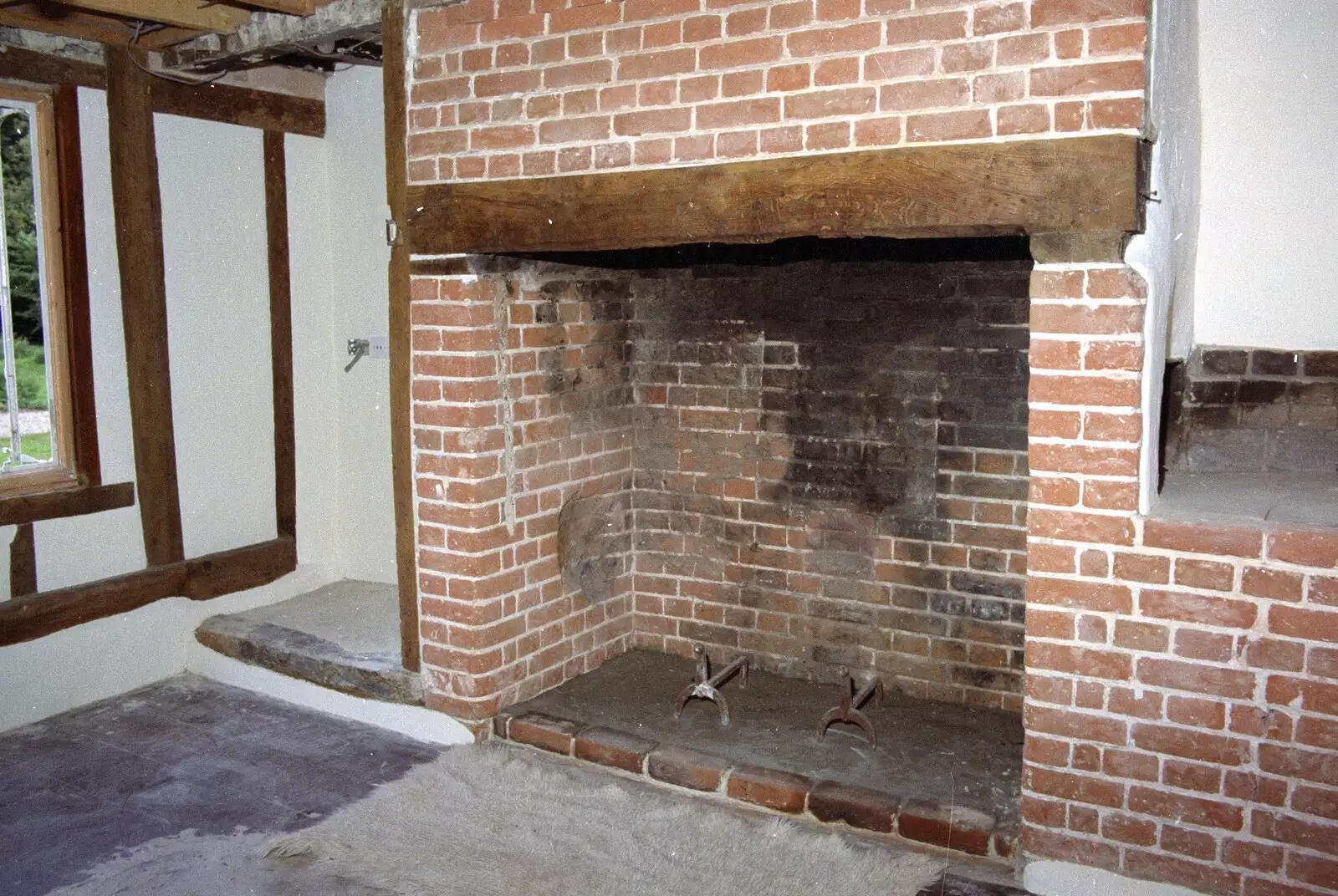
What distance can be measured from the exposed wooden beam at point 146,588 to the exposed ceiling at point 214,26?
83.1 inches

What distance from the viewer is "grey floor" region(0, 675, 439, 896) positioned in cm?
328

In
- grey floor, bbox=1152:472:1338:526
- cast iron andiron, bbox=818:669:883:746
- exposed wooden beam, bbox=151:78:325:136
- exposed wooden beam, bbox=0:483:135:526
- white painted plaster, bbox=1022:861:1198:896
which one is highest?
exposed wooden beam, bbox=151:78:325:136

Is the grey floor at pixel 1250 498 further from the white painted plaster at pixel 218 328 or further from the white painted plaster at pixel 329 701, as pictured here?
the white painted plaster at pixel 218 328

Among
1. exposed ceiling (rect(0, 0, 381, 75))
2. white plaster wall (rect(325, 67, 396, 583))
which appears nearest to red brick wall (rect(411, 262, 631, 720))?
exposed ceiling (rect(0, 0, 381, 75))

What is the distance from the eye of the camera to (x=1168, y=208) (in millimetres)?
3002

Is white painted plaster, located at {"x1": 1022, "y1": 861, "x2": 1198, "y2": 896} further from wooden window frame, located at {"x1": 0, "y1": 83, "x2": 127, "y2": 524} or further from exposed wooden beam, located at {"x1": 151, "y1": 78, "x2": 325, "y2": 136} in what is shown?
exposed wooden beam, located at {"x1": 151, "y1": 78, "x2": 325, "y2": 136}

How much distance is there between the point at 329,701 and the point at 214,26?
2.63m

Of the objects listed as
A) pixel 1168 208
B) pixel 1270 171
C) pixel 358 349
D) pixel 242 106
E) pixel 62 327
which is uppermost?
pixel 242 106

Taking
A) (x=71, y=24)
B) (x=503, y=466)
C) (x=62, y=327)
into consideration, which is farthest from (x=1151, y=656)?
(x=71, y=24)

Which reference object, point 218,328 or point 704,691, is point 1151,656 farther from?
point 218,328

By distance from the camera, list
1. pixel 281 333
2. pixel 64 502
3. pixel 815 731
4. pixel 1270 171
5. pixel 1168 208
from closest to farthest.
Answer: pixel 1168 208
pixel 1270 171
pixel 815 731
pixel 64 502
pixel 281 333

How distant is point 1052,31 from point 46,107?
147 inches

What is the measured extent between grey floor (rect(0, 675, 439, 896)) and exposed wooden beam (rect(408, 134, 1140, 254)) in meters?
1.85

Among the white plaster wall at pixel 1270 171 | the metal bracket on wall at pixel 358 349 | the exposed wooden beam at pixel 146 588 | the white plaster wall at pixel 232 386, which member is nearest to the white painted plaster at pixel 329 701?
the white plaster wall at pixel 232 386
